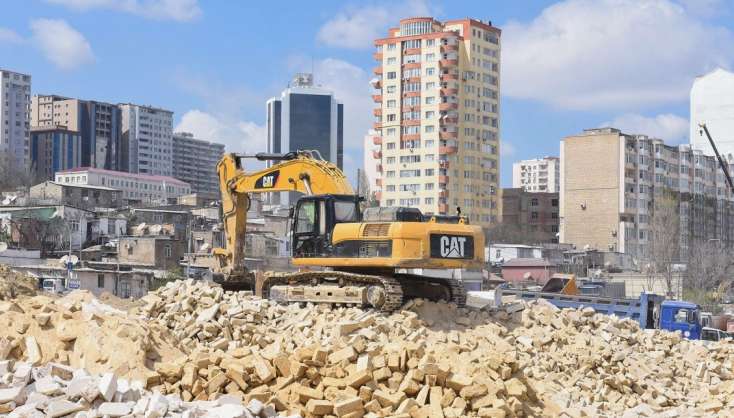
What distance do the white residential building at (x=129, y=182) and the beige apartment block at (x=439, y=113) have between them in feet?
111

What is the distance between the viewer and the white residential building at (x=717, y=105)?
89312 millimetres

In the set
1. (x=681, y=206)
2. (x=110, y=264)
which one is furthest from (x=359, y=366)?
(x=681, y=206)

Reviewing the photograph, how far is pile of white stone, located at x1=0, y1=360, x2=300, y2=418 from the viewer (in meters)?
11.1

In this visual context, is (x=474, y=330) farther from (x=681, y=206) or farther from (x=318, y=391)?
A: (x=681, y=206)

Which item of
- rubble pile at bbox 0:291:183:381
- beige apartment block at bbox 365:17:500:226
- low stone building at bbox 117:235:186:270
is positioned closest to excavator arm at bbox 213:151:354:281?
rubble pile at bbox 0:291:183:381

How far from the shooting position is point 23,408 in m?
11.2

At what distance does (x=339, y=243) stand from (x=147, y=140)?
14117cm

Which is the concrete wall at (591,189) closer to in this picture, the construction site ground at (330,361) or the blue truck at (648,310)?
the blue truck at (648,310)

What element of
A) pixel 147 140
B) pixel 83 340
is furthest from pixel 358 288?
pixel 147 140

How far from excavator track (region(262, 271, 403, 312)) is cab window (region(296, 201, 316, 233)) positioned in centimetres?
92

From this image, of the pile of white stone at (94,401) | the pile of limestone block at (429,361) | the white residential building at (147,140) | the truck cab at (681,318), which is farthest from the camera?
the white residential building at (147,140)

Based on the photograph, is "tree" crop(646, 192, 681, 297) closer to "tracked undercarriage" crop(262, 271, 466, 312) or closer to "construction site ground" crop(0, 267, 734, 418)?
"tracked undercarriage" crop(262, 271, 466, 312)

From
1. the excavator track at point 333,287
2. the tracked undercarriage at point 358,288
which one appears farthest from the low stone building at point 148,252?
the excavator track at point 333,287

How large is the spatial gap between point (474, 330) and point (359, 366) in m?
6.17
